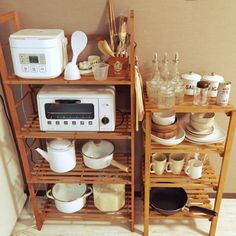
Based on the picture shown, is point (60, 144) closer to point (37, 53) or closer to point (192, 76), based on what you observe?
point (37, 53)

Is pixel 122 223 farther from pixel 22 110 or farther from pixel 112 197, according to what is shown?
pixel 22 110

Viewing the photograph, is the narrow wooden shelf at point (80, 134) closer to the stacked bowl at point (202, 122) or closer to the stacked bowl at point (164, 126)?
the stacked bowl at point (164, 126)

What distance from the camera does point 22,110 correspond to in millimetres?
1846

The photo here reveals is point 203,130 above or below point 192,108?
below

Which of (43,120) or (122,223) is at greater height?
(43,120)

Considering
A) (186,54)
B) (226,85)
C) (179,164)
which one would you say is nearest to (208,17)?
(186,54)

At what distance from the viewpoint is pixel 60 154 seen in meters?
1.62

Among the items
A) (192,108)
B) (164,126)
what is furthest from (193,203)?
(192,108)

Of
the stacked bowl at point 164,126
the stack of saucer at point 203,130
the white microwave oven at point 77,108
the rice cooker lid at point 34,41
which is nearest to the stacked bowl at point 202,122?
the stack of saucer at point 203,130

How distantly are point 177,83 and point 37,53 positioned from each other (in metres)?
0.70

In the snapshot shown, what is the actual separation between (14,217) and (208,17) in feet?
5.53

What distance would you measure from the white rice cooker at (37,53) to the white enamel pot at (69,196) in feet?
2.74

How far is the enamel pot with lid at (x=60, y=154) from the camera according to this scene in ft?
5.34

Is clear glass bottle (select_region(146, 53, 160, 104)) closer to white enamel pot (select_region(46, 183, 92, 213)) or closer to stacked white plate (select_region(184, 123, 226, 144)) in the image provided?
stacked white plate (select_region(184, 123, 226, 144))
